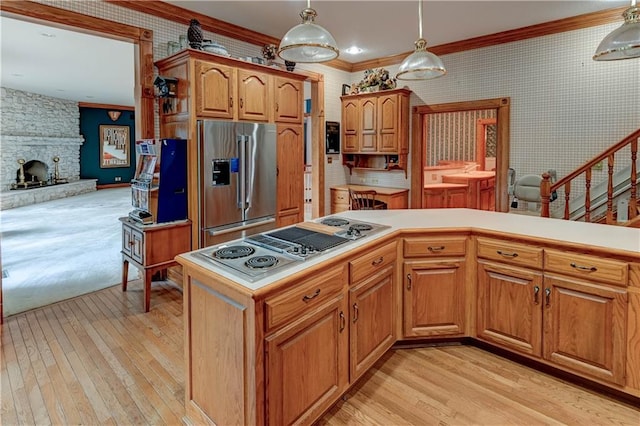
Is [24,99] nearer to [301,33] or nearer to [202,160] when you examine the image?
[202,160]

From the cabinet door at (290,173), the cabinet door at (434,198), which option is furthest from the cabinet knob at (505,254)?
the cabinet door at (434,198)

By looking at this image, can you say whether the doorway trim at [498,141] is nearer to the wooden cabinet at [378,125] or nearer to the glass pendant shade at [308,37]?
the wooden cabinet at [378,125]

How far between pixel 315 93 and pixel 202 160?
2701mm

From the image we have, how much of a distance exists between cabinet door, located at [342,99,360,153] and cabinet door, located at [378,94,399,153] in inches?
15.4

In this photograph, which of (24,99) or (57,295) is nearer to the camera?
(57,295)

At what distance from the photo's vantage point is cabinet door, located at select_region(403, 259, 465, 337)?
2.51 meters

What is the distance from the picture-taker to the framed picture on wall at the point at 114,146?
12352 mm

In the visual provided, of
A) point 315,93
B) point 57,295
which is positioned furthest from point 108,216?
point 315,93

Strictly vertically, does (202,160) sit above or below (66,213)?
above

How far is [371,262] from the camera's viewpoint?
7.09 ft

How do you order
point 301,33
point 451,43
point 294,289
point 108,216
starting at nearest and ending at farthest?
1. point 294,289
2. point 301,33
3. point 451,43
4. point 108,216

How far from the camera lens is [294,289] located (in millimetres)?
1613

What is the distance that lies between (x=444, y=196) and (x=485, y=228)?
413cm

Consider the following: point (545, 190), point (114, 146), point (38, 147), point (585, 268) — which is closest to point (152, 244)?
point (585, 268)
